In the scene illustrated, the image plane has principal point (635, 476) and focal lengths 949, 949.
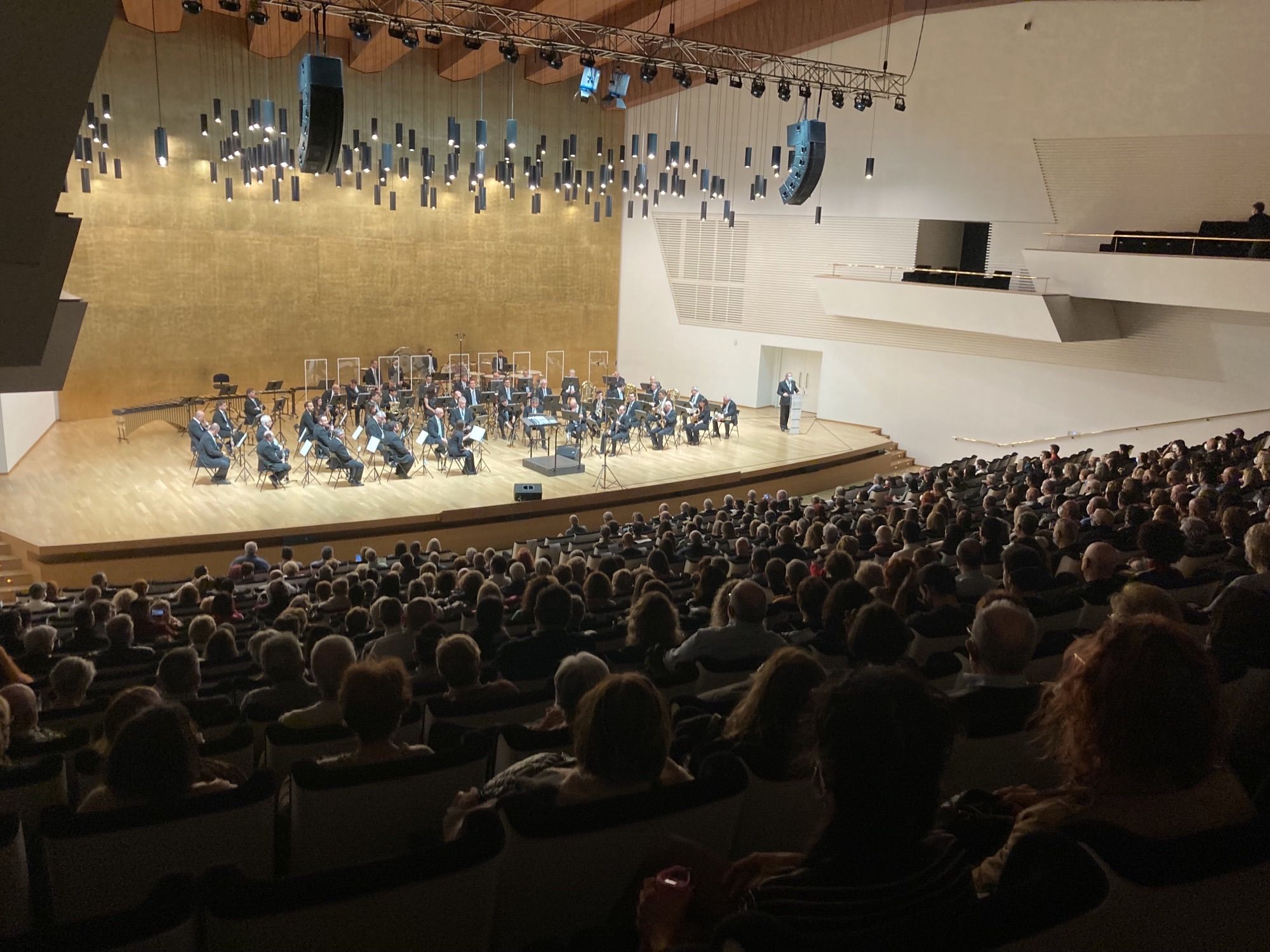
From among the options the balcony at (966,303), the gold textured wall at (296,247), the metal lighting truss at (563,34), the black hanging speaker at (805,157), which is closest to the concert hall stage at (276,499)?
the gold textured wall at (296,247)

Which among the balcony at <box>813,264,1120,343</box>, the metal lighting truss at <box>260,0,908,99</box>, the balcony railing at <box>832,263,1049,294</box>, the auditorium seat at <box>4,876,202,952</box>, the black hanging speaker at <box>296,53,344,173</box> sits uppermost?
the metal lighting truss at <box>260,0,908,99</box>

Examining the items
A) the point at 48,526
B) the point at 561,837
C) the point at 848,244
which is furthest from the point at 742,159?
the point at 561,837

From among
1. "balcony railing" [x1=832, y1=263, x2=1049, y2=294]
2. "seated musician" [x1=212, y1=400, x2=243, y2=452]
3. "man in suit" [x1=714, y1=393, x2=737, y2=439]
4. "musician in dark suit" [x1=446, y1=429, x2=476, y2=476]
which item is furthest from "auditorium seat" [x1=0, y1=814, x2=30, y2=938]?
"balcony railing" [x1=832, y1=263, x2=1049, y2=294]

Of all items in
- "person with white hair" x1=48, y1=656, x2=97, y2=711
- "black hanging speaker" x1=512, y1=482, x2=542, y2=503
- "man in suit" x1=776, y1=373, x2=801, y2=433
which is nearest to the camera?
"person with white hair" x1=48, y1=656, x2=97, y2=711

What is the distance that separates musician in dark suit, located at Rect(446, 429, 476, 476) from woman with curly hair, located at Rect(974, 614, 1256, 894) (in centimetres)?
1230

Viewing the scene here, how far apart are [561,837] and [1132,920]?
1040 millimetres

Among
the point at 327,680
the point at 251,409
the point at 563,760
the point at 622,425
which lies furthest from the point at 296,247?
the point at 563,760

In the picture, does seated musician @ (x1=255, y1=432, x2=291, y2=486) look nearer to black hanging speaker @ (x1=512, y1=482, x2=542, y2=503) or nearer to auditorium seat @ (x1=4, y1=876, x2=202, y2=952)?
black hanging speaker @ (x1=512, y1=482, x2=542, y2=503)

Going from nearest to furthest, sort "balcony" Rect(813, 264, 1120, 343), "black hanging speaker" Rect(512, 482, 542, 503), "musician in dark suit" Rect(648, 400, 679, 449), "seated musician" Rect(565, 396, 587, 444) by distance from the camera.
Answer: "black hanging speaker" Rect(512, 482, 542, 503), "seated musician" Rect(565, 396, 587, 444), "balcony" Rect(813, 264, 1120, 343), "musician in dark suit" Rect(648, 400, 679, 449)

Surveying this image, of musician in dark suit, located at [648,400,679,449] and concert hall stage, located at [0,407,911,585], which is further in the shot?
musician in dark suit, located at [648,400,679,449]

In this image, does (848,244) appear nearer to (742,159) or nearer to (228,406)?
(742,159)

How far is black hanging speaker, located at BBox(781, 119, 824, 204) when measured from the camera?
1257cm

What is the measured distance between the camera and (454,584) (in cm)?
699

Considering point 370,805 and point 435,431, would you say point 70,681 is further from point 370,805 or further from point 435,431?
point 435,431
